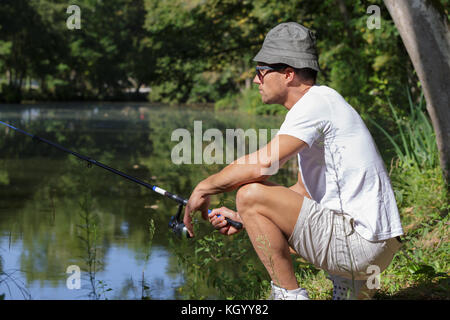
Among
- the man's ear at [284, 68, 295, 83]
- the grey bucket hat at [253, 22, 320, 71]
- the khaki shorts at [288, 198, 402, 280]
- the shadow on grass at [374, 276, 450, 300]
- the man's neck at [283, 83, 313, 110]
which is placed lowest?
the shadow on grass at [374, 276, 450, 300]

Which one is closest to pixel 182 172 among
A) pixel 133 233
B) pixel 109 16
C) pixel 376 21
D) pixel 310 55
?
pixel 376 21

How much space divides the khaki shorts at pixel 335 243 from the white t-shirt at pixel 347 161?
50mm

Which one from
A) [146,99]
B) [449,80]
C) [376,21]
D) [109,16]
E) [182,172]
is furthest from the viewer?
[146,99]

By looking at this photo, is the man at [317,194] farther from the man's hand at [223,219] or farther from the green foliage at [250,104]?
the green foliage at [250,104]

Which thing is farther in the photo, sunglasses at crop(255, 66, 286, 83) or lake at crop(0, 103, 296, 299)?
lake at crop(0, 103, 296, 299)

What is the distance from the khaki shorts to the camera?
3.41 meters

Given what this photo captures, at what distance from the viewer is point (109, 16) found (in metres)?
67.2

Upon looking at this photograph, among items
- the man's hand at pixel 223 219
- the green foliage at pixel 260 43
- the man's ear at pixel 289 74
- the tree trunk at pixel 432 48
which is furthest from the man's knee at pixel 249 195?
the green foliage at pixel 260 43

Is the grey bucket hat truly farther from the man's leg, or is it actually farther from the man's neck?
the man's leg

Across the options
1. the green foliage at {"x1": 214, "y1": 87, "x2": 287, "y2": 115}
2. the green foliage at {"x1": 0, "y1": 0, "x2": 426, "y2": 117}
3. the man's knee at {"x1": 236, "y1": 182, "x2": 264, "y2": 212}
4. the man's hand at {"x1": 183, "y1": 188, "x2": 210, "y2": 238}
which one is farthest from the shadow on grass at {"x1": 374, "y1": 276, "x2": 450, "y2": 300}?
the green foliage at {"x1": 214, "y1": 87, "x2": 287, "y2": 115}

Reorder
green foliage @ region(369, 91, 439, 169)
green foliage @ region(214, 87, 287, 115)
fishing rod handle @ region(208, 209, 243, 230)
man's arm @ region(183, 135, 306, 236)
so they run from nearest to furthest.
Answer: man's arm @ region(183, 135, 306, 236) → fishing rod handle @ region(208, 209, 243, 230) → green foliage @ region(369, 91, 439, 169) → green foliage @ region(214, 87, 287, 115)

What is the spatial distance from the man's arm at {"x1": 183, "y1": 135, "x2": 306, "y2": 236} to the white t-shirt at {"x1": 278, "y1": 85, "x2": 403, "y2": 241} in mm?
59

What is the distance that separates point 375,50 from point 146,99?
6395 cm
